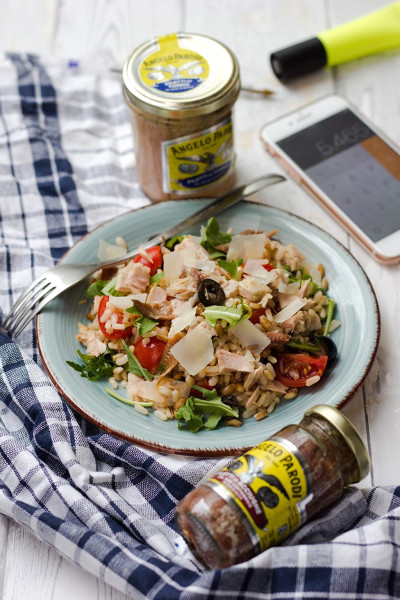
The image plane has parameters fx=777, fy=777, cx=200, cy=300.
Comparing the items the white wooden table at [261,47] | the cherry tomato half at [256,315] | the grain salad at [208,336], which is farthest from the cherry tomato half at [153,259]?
the white wooden table at [261,47]

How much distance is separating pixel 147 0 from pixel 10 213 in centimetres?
145

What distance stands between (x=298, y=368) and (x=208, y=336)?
0.97 feet

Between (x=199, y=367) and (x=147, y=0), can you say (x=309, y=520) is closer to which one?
(x=199, y=367)

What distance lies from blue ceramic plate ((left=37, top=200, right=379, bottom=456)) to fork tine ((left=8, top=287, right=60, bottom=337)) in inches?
1.3

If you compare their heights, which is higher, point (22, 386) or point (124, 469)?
point (22, 386)

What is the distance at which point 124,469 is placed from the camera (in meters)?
2.25

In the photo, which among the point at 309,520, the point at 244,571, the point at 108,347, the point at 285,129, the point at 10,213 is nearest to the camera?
the point at 244,571

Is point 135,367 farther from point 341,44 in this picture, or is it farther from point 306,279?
point 341,44

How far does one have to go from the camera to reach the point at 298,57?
3.36 m

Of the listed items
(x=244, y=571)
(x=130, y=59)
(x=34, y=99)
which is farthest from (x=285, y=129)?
(x=244, y=571)

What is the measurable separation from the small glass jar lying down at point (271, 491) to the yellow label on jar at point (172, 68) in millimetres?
1253

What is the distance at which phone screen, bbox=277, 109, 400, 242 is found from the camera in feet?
9.37

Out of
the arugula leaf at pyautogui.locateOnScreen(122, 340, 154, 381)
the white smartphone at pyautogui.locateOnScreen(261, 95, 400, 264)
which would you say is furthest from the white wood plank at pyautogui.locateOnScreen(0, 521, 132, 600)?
the white smartphone at pyautogui.locateOnScreen(261, 95, 400, 264)

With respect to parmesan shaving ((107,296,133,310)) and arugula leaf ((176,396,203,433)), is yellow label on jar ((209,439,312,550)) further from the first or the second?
parmesan shaving ((107,296,133,310))
